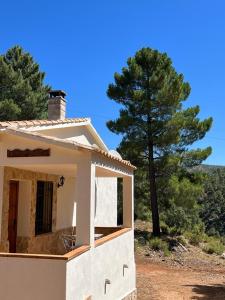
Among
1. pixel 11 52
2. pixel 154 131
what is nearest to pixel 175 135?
pixel 154 131

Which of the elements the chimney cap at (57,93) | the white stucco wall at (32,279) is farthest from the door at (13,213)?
the chimney cap at (57,93)

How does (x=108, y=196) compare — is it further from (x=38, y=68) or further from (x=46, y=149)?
(x=38, y=68)

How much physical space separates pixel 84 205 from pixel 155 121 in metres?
17.8

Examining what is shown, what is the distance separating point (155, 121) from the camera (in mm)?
24984

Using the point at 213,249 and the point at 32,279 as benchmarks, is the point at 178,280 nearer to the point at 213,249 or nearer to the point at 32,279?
the point at 213,249

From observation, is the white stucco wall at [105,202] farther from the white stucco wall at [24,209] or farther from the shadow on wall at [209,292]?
the white stucco wall at [24,209]

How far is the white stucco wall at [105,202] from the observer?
15288 millimetres

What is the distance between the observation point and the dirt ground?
43.6 ft

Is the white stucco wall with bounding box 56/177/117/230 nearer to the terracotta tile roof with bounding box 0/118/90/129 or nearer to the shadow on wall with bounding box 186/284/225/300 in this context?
the terracotta tile roof with bounding box 0/118/90/129

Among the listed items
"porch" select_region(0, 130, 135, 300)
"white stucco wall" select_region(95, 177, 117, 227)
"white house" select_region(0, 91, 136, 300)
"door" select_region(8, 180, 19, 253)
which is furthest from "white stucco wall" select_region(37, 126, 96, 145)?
"white stucco wall" select_region(95, 177, 117, 227)

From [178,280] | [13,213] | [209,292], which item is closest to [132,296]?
[209,292]

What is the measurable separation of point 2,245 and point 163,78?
58.3 feet

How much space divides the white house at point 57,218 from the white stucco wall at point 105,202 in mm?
1895

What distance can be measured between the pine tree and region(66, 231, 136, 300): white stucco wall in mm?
13031
